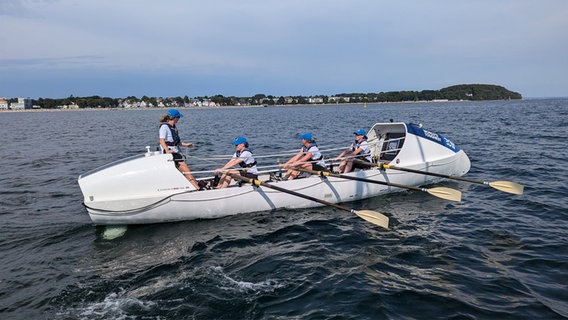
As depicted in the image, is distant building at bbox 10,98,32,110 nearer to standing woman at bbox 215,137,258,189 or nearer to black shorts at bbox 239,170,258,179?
standing woman at bbox 215,137,258,189

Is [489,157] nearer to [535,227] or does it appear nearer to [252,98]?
[535,227]

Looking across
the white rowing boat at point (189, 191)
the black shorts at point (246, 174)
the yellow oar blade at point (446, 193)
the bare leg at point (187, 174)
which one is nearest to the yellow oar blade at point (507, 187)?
the yellow oar blade at point (446, 193)

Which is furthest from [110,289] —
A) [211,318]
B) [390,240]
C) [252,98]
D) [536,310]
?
[252,98]

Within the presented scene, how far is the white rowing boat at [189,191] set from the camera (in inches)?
323

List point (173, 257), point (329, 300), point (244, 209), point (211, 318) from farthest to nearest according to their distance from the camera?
point (244, 209), point (173, 257), point (329, 300), point (211, 318)

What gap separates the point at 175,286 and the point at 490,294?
5040 mm

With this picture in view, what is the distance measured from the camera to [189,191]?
28.4 feet

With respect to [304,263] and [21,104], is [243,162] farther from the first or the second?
[21,104]

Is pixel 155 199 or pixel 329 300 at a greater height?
pixel 155 199

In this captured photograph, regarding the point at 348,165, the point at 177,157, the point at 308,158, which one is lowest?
the point at 348,165

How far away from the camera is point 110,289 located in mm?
6020

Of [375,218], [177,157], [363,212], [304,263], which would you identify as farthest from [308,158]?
[304,263]

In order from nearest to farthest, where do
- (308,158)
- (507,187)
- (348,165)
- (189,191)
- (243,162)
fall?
1. (189,191)
2. (243,162)
3. (507,187)
4. (308,158)
5. (348,165)

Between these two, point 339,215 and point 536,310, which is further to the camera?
point 339,215
